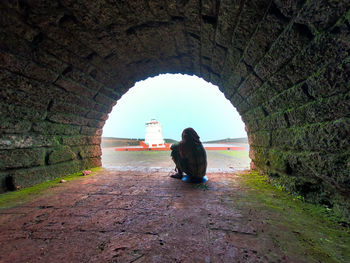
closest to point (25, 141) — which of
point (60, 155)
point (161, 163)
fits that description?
point (60, 155)

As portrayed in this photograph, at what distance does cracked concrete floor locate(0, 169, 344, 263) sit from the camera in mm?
964

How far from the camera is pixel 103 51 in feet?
8.01

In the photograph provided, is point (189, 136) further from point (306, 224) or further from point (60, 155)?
point (60, 155)

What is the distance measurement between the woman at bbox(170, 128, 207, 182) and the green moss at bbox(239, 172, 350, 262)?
0.84 m

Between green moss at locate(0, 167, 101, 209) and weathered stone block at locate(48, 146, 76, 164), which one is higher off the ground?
weathered stone block at locate(48, 146, 76, 164)

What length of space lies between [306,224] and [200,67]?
9.59ft

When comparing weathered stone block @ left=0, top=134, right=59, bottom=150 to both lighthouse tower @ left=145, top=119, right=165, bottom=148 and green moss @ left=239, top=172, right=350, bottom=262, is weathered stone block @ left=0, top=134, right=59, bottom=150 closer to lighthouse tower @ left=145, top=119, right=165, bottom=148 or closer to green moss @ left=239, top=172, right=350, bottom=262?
green moss @ left=239, top=172, right=350, bottom=262

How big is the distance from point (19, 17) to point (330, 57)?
3065 millimetres

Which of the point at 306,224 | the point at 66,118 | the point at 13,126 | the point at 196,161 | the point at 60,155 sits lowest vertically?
the point at 306,224

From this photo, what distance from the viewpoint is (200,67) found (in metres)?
3.15

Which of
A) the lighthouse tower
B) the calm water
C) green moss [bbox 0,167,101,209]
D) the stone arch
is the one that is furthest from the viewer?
the lighthouse tower

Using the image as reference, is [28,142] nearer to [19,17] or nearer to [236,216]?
[19,17]

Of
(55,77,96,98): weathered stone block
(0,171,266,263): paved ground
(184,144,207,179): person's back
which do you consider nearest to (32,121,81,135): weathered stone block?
(55,77,96,98): weathered stone block

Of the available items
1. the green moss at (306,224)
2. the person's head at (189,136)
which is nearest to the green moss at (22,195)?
the person's head at (189,136)
